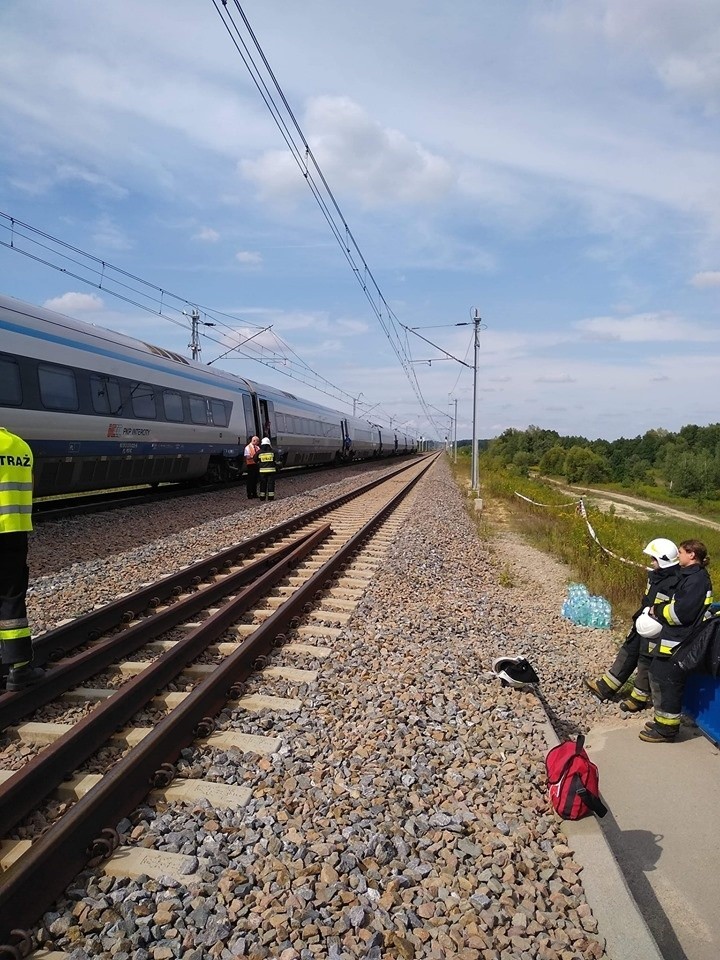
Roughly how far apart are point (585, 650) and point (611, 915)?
13.3 ft

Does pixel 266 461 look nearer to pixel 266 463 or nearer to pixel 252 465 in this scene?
pixel 266 463

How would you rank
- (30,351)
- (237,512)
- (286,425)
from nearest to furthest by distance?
(30,351)
(237,512)
(286,425)

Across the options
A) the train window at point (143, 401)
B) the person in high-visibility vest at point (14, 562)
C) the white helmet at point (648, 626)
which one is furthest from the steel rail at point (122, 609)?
the train window at point (143, 401)

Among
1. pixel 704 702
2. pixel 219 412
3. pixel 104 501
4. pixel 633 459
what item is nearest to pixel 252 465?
pixel 219 412

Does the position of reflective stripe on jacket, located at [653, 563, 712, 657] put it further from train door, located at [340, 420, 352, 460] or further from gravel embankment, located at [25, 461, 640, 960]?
train door, located at [340, 420, 352, 460]

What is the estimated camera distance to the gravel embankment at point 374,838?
2.36m

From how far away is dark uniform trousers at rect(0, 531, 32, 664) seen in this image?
4.22 metres

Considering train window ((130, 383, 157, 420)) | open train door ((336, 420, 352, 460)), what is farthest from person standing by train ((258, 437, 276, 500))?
open train door ((336, 420, 352, 460))

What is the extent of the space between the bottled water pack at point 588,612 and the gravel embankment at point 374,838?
194cm

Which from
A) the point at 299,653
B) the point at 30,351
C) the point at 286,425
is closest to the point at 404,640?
the point at 299,653

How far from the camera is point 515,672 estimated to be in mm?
4828

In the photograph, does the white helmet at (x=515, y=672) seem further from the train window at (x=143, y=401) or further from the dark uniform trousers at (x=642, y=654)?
the train window at (x=143, y=401)

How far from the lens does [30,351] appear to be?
10391 millimetres

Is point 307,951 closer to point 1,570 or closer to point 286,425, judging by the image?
point 1,570
